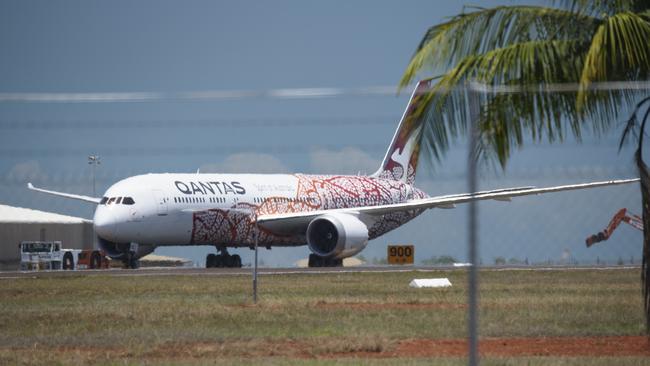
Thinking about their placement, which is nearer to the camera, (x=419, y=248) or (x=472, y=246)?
(x=472, y=246)

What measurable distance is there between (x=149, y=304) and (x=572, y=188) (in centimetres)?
1236

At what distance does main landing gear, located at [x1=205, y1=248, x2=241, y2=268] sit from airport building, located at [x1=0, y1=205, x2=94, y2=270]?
A: 11.0 metres

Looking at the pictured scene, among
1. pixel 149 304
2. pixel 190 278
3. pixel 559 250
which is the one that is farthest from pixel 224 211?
pixel 559 250

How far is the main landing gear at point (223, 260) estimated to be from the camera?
44.2m

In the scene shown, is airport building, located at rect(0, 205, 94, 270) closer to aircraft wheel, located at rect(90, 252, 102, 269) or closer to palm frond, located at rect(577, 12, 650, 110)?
aircraft wheel, located at rect(90, 252, 102, 269)

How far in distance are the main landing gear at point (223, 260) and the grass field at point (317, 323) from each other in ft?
48.4

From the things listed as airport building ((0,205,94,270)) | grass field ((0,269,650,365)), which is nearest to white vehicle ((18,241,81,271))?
airport building ((0,205,94,270))

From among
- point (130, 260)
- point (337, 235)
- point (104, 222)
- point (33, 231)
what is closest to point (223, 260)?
point (130, 260)

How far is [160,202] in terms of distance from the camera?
40031 millimetres

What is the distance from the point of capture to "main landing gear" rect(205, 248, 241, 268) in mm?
44219

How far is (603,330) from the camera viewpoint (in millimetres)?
16734

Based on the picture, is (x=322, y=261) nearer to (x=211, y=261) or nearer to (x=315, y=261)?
(x=315, y=261)

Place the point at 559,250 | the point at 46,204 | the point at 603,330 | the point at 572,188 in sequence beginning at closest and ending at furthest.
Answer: the point at 559,250 → the point at 572,188 → the point at 46,204 → the point at 603,330

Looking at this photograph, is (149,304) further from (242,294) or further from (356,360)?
(356,360)
